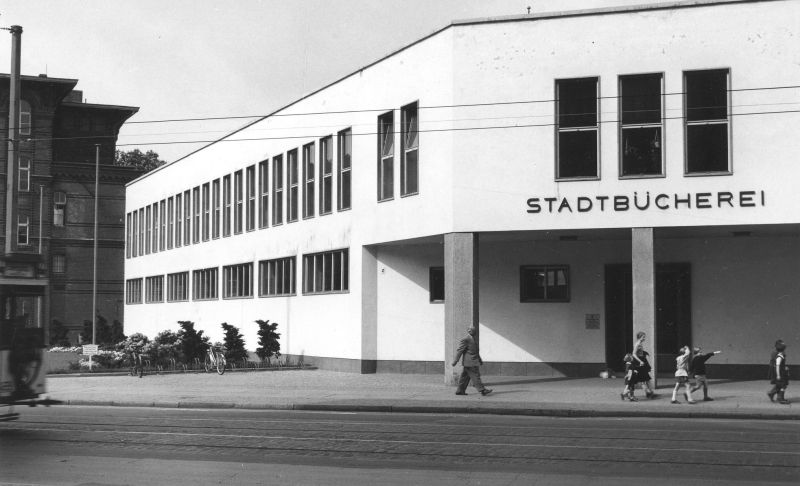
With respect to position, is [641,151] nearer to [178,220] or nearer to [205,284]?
[205,284]

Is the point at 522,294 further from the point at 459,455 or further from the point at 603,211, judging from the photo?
the point at 459,455

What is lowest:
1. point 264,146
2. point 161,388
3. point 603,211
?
point 161,388

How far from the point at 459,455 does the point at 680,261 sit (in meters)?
15.6

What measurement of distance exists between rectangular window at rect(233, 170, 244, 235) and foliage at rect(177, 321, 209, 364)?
937 cm

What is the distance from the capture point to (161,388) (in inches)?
1019

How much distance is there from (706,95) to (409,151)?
819cm

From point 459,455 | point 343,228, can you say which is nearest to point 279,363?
point 343,228

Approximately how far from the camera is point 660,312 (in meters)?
27.5

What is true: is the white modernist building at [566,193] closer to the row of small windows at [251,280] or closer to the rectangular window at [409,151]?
the rectangular window at [409,151]

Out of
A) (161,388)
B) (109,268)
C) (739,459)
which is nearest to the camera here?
(739,459)

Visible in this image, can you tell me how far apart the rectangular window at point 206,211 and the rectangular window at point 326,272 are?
12225mm

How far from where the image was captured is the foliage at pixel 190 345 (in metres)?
32.8

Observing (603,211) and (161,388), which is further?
(161,388)

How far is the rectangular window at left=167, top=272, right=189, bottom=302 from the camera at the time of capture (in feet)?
161
